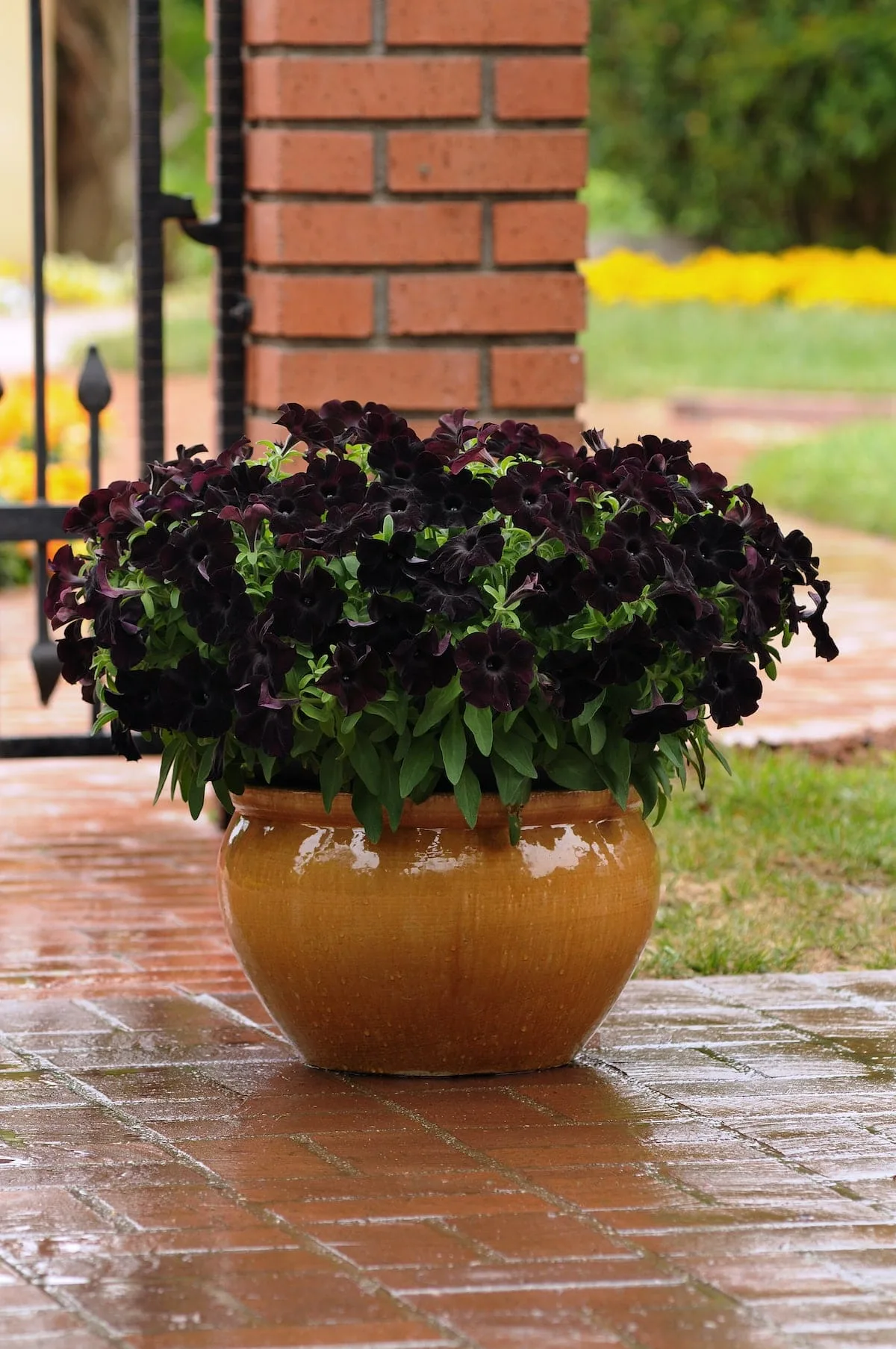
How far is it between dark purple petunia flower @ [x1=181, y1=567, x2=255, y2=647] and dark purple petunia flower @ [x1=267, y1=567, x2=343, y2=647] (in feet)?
0.19

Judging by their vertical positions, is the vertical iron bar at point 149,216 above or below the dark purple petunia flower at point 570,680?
above

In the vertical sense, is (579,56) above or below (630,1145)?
above

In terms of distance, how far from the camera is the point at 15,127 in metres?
27.7

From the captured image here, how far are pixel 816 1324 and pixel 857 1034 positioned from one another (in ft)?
4.35

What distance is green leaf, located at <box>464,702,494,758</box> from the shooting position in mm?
3170

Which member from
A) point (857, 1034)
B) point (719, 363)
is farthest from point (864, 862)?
point (719, 363)

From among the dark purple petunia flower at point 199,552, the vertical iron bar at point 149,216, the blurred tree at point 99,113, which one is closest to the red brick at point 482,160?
the vertical iron bar at point 149,216

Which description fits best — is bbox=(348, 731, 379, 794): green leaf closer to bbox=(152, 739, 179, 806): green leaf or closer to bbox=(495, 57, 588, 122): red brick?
bbox=(152, 739, 179, 806): green leaf

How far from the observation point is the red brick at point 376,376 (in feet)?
16.4

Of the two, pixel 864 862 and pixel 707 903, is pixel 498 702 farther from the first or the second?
pixel 864 862

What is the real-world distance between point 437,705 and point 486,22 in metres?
2.30

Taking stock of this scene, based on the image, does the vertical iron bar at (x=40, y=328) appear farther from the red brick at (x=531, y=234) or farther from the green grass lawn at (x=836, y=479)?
the green grass lawn at (x=836, y=479)

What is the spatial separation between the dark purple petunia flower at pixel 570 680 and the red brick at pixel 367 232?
202cm

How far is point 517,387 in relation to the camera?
505 centimetres
